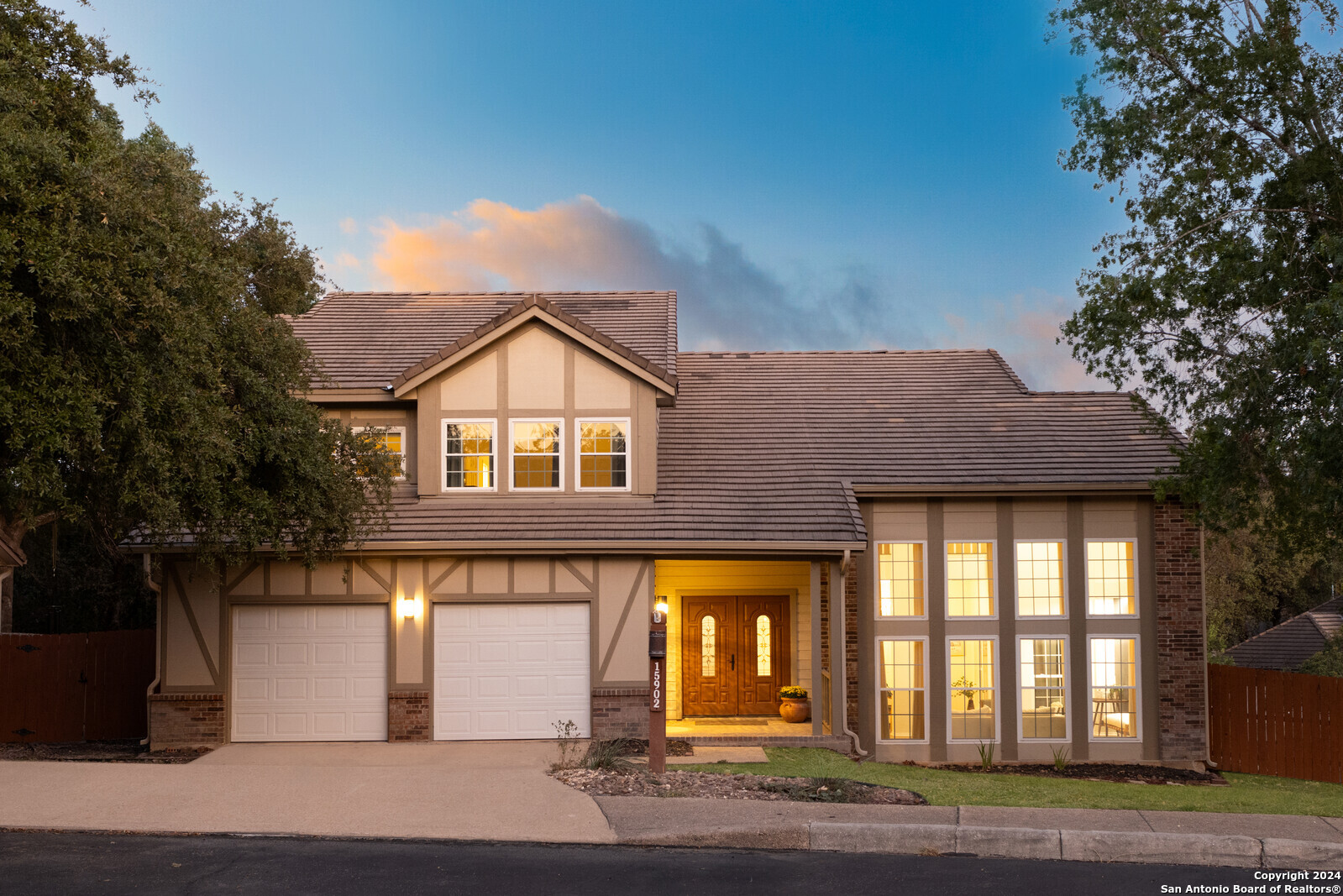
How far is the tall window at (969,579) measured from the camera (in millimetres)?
17531

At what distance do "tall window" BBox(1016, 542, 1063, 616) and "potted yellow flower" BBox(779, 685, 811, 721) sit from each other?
3715mm

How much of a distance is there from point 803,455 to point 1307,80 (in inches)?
343

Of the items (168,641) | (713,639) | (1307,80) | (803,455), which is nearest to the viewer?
(1307,80)

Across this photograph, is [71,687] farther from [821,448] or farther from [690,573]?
[821,448]

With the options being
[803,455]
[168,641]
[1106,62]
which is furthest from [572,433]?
[1106,62]

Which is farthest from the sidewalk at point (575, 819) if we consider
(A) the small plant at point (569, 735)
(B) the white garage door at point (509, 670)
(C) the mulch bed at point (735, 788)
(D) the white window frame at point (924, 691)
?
(D) the white window frame at point (924, 691)

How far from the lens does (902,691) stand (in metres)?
17.5

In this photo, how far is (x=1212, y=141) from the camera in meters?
14.2

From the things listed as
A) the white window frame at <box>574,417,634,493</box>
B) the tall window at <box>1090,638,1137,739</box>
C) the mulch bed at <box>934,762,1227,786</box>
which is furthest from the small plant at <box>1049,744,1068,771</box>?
the white window frame at <box>574,417,634,493</box>

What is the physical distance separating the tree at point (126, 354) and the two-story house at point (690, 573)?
7.13ft

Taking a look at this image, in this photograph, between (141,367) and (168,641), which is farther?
(168,641)

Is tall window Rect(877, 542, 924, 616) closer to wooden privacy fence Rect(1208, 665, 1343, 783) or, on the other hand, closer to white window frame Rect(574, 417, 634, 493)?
A: white window frame Rect(574, 417, 634, 493)

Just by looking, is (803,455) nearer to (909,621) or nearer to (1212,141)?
(909,621)

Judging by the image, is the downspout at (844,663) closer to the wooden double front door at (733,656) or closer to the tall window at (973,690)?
the tall window at (973,690)
